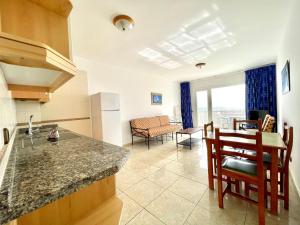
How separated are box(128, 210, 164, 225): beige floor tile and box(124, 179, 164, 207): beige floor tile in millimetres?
148

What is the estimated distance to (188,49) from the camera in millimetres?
2924

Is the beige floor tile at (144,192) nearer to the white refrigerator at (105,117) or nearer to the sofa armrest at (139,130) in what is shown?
the white refrigerator at (105,117)

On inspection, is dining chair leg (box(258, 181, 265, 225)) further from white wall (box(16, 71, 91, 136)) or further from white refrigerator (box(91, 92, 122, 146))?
white wall (box(16, 71, 91, 136))

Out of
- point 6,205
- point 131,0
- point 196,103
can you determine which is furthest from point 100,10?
point 196,103

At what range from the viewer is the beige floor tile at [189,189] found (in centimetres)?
173

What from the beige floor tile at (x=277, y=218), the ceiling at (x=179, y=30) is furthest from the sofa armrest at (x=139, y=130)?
the beige floor tile at (x=277, y=218)

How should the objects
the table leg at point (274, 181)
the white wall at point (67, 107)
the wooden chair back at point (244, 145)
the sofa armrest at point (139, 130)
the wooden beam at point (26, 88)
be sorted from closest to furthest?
the wooden chair back at point (244, 145) → the table leg at point (274, 181) → the wooden beam at point (26, 88) → the white wall at point (67, 107) → the sofa armrest at point (139, 130)

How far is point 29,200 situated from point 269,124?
3346 millimetres

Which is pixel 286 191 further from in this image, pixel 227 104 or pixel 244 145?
pixel 227 104

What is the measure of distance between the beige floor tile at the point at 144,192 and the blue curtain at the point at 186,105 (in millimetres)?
4798

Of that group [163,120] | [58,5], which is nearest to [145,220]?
[58,5]

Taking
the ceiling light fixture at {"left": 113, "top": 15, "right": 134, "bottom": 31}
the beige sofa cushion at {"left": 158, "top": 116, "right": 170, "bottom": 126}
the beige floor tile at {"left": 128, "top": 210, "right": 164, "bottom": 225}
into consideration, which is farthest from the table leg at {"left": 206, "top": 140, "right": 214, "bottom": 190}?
the beige sofa cushion at {"left": 158, "top": 116, "right": 170, "bottom": 126}

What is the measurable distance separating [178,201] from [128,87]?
3521 mm

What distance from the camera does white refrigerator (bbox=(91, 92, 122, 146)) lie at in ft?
10.2
